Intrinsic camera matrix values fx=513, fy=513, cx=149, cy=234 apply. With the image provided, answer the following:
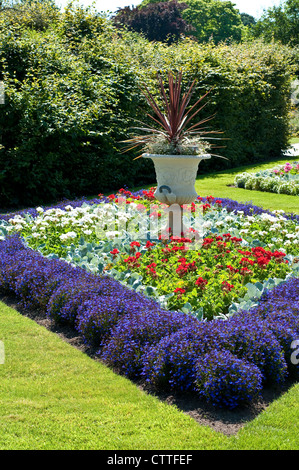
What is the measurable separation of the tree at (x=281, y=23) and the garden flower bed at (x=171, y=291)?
36.9 metres

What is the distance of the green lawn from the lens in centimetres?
316

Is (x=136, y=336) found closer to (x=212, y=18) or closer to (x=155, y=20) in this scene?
(x=155, y=20)

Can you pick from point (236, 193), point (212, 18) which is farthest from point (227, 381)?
point (212, 18)

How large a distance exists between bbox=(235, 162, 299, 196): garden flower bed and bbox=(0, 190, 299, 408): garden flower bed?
11.9 feet

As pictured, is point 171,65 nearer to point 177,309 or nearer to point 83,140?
point 83,140

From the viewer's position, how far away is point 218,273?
547cm

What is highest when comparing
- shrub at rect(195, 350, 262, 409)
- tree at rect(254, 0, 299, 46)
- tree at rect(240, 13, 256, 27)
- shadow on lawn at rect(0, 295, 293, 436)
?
tree at rect(240, 13, 256, 27)

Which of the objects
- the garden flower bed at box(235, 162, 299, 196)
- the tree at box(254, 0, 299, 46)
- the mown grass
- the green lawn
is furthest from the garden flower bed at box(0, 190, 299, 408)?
the tree at box(254, 0, 299, 46)

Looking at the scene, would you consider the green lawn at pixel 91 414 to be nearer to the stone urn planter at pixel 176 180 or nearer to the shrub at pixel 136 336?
the shrub at pixel 136 336

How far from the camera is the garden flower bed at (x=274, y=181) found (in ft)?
37.7

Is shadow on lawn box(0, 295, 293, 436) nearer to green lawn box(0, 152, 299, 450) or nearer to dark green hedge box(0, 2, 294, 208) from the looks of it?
green lawn box(0, 152, 299, 450)

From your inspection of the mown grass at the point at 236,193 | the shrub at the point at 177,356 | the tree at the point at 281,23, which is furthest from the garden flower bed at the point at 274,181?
the tree at the point at 281,23

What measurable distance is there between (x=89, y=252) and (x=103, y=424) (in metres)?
3.11
